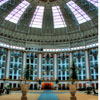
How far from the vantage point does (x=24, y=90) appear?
1788 cm

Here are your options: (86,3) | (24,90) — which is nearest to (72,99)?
(24,90)

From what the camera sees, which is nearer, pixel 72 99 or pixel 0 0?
pixel 72 99

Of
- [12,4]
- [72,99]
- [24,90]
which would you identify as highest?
[12,4]

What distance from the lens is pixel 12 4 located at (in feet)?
164

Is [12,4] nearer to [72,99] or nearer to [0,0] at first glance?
[0,0]

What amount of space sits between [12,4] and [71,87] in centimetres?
4233

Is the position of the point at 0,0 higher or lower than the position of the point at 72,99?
higher

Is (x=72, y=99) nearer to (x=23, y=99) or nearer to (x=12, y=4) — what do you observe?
(x=23, y=99)

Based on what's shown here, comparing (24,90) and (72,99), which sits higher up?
(24,90)

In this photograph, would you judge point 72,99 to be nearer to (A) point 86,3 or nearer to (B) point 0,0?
(A) point 86,3

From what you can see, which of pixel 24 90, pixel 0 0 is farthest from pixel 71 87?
pixel 0 0

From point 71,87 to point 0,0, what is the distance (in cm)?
4371

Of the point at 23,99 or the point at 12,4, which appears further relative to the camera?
the point at 12,4

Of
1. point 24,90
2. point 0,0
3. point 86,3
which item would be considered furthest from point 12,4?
point 24,90
